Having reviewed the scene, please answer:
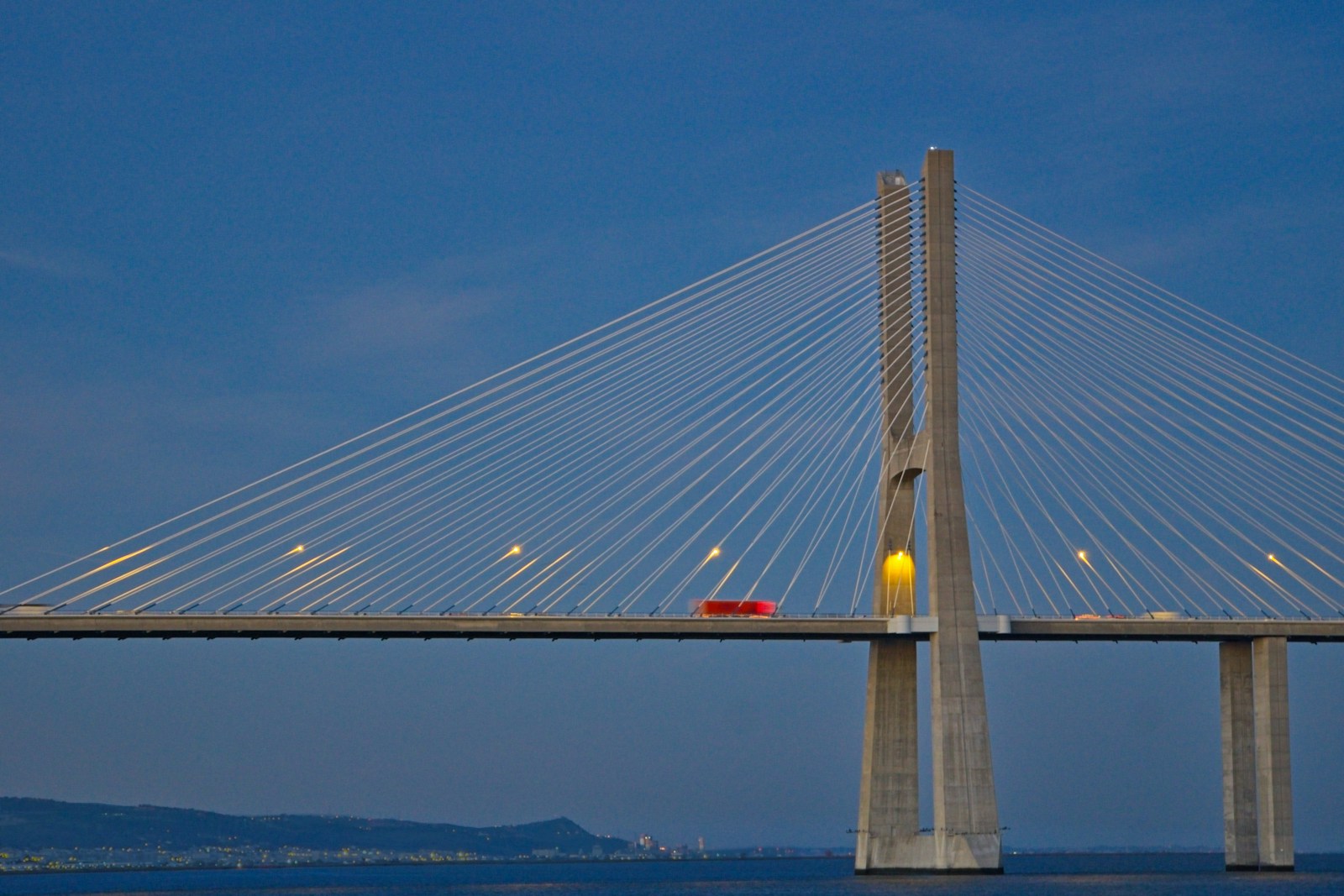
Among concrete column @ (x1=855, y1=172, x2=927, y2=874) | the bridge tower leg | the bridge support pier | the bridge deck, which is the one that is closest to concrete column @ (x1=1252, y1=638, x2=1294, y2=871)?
the bridge support pier

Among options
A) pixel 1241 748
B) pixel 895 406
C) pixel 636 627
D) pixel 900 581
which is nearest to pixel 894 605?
pixel 900 581

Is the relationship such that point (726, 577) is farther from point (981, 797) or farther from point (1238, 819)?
point (1238, 819)

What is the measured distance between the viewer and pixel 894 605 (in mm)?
68500

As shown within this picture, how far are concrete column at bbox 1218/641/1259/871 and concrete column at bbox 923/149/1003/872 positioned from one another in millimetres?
Result: 11962

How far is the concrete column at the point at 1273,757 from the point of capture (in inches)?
2689

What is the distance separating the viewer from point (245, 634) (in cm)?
6141

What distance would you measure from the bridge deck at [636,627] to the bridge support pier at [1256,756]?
5.59 ft

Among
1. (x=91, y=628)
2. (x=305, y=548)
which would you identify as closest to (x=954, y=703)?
(x=305, y=548)

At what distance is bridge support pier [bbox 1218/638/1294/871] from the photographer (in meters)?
68.5

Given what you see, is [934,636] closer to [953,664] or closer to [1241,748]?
[953,664]

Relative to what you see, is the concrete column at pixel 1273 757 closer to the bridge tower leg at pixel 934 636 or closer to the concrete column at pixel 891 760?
the bridge tower leg at pixel 934 636

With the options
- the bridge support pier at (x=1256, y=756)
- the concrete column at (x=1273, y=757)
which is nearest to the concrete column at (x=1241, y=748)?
the bridge support pier at (x=1256, y=756)

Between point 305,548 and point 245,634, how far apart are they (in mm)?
4038

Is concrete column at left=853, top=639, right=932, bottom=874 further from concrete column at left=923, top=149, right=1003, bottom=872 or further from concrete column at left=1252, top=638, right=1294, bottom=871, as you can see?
concrete column at left=1252, top=638, right=1294, bottom=871
